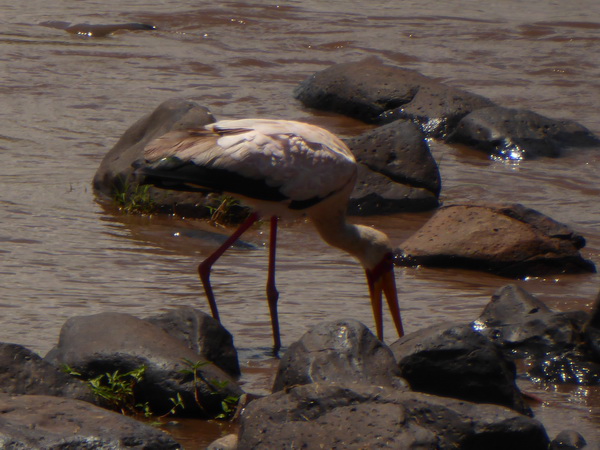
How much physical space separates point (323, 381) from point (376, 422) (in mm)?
679

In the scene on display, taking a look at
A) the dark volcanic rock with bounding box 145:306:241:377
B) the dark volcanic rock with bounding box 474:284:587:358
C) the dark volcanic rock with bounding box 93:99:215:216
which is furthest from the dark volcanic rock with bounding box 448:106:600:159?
the dark volcanic rock with bounding box 145:306:241:377

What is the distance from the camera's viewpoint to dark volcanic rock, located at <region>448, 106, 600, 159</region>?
11188mm

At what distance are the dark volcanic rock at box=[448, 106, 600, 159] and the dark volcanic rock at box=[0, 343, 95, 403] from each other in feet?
23.6

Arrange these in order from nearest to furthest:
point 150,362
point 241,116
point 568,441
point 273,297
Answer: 1. point 568,441
2. point 150,362
3. point 273,297
4. point 241,116

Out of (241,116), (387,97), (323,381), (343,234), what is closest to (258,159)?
(343,234)

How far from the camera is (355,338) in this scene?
473 cm

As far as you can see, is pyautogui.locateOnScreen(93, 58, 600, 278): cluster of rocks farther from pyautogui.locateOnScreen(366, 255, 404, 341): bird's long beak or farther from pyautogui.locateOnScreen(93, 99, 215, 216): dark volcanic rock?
pyautogui.locateOnScreen(366, 255, 404, 341): bird's long beak

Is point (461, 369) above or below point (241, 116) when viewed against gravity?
above

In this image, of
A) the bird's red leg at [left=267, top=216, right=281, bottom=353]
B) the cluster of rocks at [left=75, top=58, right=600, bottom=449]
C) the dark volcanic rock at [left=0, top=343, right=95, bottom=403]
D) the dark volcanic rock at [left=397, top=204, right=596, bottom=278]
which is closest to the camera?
the cluster of rocks at [left=75, top=58, right=600, bottom=449]

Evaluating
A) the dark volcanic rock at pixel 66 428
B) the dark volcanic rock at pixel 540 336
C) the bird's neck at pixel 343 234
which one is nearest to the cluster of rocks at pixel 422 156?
the bird's neck at pixel 343 234

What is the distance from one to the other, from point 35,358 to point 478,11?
633 inches

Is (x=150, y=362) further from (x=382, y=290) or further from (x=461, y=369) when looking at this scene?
(x=382, y=290)

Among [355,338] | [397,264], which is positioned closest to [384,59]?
[397,264]

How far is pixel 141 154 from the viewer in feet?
27.8
